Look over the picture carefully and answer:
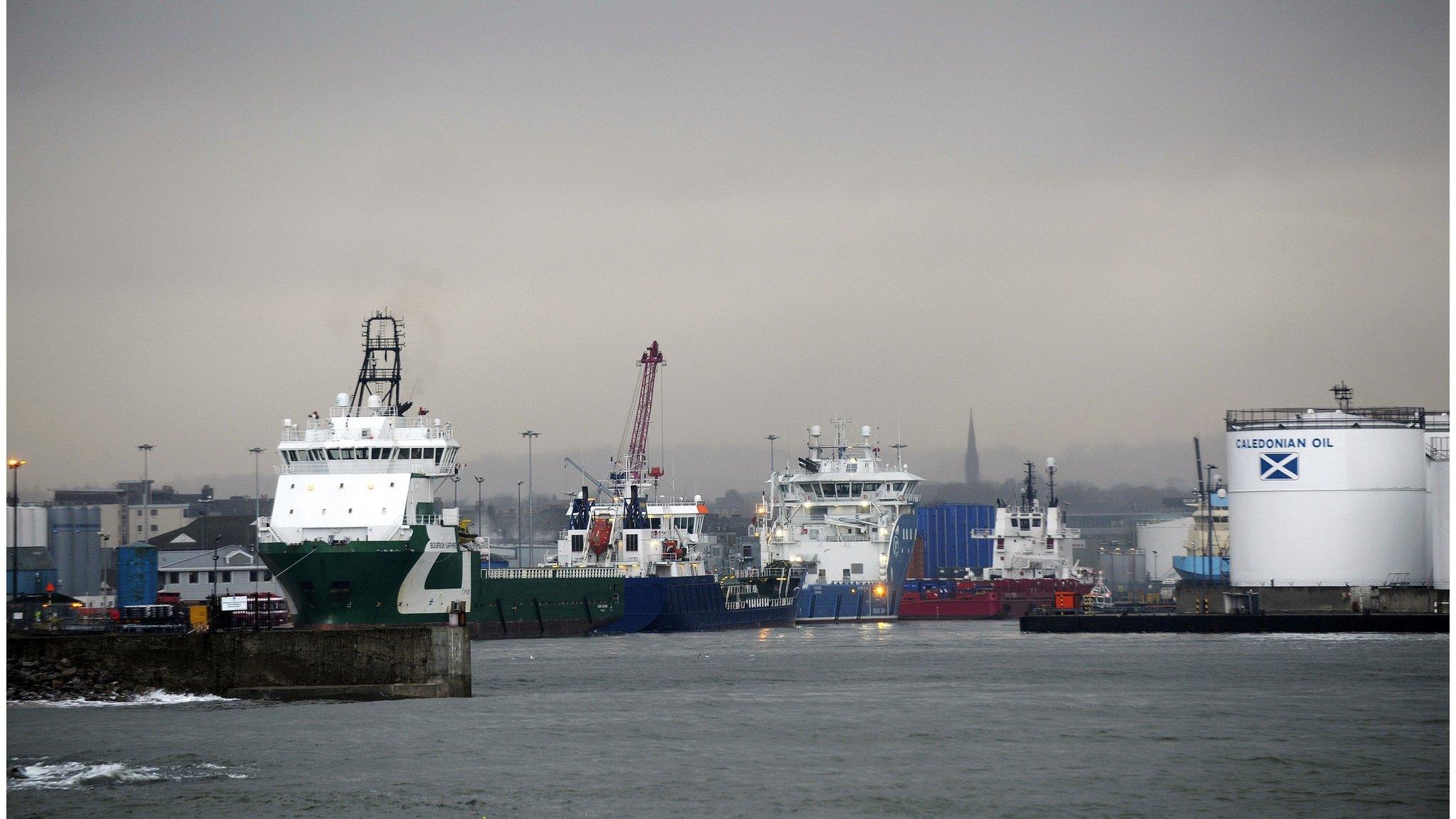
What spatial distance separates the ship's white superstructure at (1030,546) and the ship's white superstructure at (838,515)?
11.6 metres

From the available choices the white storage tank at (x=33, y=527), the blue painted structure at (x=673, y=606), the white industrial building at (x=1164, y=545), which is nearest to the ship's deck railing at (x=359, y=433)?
the blue painted structure at (x=673, y=606)

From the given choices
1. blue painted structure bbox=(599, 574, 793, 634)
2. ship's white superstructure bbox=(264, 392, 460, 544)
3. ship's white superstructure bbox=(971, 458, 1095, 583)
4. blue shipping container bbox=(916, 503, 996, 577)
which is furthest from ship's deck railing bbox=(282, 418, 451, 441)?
blue shipping container bbox=(916, 503, 996, 577)

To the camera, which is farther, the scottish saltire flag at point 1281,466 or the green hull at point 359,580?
the scottish saltire flag at point 1281,466

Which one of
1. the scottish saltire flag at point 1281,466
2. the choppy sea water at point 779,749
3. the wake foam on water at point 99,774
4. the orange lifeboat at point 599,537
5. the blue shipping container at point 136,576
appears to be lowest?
the choppy sea water at point 779,749

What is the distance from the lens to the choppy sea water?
2706cm

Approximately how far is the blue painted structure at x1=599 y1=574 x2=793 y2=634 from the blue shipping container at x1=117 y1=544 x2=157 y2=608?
21.8 metres

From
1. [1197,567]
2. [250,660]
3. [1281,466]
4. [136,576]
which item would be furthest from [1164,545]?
[250,660]

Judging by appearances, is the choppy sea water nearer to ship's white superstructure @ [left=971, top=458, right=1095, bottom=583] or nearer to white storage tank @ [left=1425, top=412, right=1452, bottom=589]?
white storage tank @ [left=1425, top=412, right=1452, bottom=589]

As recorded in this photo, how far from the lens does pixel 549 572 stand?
75188 mm

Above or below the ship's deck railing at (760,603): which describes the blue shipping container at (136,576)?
above

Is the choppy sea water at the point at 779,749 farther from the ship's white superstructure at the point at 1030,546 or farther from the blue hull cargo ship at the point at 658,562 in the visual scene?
the ship's white superstructure at the point at 1030,546

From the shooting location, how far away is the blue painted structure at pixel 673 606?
261ft

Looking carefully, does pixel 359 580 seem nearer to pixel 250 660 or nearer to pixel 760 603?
→ pixel 250 660

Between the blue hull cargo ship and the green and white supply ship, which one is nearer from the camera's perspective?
the green and white supply ship
